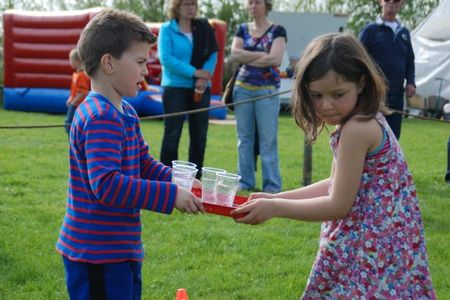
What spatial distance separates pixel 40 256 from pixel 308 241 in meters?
1.79

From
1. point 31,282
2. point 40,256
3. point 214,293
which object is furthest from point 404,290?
point 40,256

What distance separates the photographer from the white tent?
55.2ft

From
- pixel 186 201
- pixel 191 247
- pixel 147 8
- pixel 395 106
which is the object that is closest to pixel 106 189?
pixel 186 201

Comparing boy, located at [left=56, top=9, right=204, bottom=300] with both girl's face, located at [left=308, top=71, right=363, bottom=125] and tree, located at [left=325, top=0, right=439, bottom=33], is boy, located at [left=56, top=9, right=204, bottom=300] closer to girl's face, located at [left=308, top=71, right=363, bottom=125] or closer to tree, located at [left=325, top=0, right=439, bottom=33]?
girl's face, located at [left=308, top=71, right=363, bottom=125]

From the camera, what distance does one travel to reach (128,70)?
8.16ft

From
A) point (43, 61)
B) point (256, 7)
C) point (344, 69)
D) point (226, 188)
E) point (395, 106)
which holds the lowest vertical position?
point (43, 61)

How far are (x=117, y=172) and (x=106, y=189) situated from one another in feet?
0.22

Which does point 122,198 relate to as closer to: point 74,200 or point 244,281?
point 74,200

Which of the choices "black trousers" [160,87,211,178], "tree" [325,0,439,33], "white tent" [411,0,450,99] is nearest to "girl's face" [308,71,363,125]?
"black trousers" [160,87,211,178]

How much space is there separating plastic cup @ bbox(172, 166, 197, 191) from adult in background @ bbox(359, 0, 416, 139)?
421 centimetres

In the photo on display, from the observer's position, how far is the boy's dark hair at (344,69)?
235cm

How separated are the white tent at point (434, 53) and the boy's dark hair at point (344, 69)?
15144mm

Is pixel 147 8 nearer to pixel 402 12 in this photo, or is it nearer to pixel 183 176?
pixel 402 12

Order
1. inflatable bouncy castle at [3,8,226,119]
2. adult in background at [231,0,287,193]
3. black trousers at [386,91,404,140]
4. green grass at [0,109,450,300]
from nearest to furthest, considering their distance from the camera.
Result: green grass at [0,109,450,300] → adult in background at [231,0,287,193] → black trousers at [386,91,404,140] → inflatable bouncy castle at [3,8,226,119]
